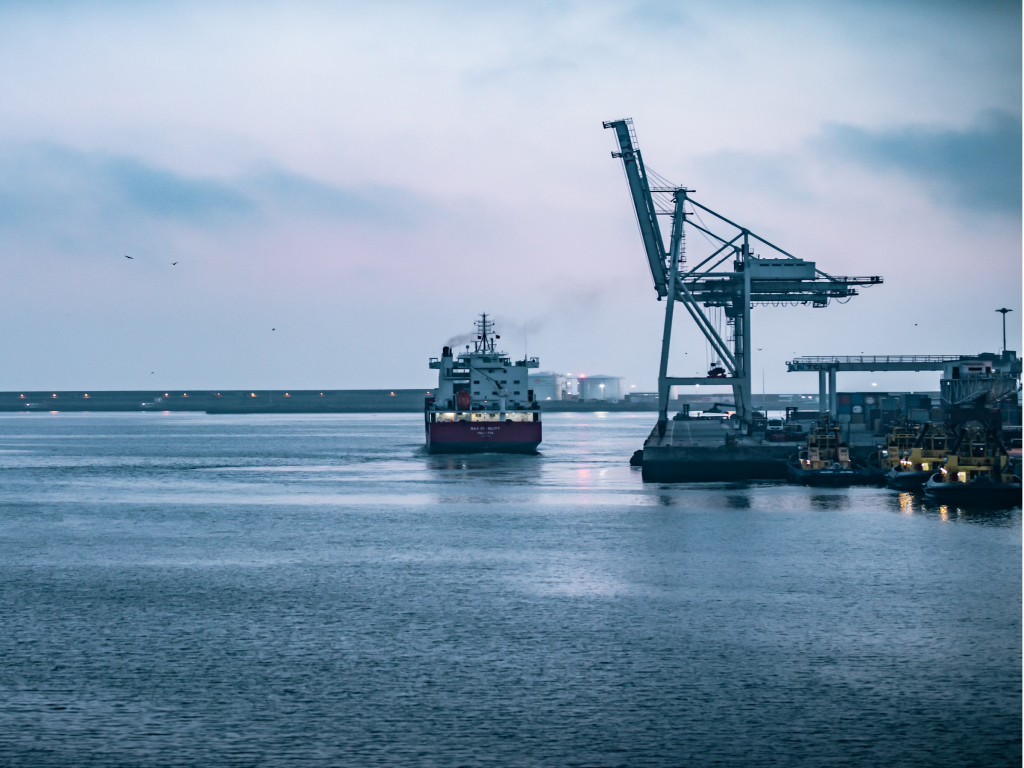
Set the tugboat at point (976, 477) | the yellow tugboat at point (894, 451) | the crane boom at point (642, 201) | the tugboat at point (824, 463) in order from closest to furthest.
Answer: the tugboat at point (976, 477) < the yellow tugboat at point (894, 451) < the tugboat at point (824, 463) < the crane boom at point (642, 201)

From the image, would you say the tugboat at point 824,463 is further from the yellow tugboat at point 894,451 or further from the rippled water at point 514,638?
the rippled water at point 514,638

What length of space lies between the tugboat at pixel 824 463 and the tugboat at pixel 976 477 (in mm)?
7423

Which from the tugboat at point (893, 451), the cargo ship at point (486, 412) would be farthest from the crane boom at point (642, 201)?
the tugboat at point (893, 451)

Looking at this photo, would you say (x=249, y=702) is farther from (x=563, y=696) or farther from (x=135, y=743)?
(x=563, y=696)

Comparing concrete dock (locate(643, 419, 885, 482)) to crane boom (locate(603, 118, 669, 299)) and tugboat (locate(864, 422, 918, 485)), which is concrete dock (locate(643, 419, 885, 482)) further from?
crane boom (locate(603, 118, 669, 299))

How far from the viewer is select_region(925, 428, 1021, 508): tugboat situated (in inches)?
1736

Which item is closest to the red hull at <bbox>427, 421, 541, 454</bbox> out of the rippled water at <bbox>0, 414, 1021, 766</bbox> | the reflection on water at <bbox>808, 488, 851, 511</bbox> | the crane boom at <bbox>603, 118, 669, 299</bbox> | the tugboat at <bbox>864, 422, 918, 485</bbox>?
the crane boom at <bbox>603, 118, 669, 299</bbox>

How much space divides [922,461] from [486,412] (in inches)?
1445

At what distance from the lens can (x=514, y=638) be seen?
799 inches

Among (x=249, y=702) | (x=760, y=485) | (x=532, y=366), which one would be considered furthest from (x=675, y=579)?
(x=532, y=366)

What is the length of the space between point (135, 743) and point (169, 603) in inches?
394

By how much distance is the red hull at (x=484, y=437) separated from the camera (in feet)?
262

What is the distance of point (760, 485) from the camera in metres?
55.1

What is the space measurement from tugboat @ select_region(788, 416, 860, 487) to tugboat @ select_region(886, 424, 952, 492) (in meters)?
2.78
